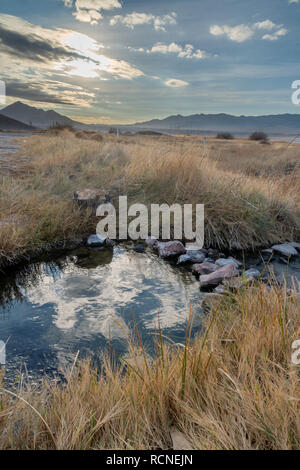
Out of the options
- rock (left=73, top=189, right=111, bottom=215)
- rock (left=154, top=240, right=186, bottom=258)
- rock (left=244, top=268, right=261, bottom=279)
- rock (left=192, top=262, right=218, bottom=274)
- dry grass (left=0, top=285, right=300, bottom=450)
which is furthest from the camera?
rock (left=73, top=189, right=111, bottom=215)

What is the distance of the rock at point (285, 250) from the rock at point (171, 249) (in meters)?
1.47

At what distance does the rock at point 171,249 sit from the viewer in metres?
4.68

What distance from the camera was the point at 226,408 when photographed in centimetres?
145

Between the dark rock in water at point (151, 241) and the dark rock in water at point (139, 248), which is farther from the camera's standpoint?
the dark rock in water at point (151, 241)

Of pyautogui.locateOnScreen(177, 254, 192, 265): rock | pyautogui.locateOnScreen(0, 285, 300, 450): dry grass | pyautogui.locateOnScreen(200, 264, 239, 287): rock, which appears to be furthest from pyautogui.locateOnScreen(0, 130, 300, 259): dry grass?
pyautogui.locateOnScreen(0, 285, 300, 450): dry grass

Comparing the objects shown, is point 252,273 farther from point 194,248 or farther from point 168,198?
point 168,198

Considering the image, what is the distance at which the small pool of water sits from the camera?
255cm

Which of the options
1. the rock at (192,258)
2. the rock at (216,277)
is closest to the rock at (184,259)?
the rock at (192,258)

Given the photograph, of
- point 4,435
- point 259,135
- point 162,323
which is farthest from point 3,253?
point 259,135

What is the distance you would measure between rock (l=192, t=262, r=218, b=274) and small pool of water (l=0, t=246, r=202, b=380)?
0.14 meters

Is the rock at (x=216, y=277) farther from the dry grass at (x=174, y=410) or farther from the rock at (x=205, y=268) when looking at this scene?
the dry grass at (x=174, y=410)

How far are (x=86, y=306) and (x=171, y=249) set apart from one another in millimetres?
1855

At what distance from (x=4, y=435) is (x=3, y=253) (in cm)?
304

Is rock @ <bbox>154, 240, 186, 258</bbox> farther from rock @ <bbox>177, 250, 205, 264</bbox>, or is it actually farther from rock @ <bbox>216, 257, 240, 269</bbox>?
rock @ <bbox>216, 257, 240, 269</bbox>
